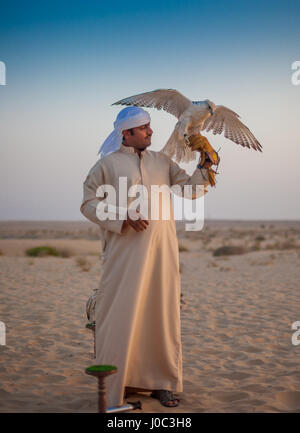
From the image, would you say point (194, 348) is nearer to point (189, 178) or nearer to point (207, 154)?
point (189, 178)

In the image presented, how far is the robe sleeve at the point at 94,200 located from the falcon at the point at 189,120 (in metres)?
0.59

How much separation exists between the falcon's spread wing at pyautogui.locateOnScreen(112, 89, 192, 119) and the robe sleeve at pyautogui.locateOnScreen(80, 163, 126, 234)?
0.69 metres

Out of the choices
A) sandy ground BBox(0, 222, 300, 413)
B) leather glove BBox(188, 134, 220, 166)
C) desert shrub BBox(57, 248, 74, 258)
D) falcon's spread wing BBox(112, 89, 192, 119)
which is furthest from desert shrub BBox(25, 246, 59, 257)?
leather glove BBox(188, 134, 220, 166)

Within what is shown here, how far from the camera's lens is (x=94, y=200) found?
2.82 meters

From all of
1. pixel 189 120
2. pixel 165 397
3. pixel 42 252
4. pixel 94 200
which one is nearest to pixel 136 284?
pixel 94 200

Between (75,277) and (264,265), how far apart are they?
5.18m

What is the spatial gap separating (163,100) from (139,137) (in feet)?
2.32

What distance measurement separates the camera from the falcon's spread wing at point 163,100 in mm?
3381

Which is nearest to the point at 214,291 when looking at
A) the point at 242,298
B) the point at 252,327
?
the point at 242,298

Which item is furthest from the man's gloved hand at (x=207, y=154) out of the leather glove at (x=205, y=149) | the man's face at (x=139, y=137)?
the man's face at (x=139, y=137)

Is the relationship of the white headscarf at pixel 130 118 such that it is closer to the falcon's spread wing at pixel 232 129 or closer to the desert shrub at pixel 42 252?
the falcon's spread wing at pixel 232 129

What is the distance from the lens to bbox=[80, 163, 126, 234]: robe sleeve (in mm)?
2742

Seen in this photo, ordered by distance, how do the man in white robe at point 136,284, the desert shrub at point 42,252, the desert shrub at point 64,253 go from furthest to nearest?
the desert shrub at point 64,253, the desert shrub at point 42,252, the man in white robe at point 136,284
